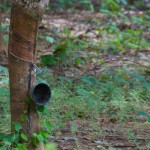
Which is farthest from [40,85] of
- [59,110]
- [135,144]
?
[59,110]

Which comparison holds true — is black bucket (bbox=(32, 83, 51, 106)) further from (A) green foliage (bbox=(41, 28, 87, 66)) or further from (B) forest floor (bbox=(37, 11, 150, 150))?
(A) green foliage (bbox=(41, 28, 87, 66))

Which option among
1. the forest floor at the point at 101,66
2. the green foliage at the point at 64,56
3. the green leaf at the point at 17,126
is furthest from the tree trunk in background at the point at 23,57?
the green foliage at the point at 64,56

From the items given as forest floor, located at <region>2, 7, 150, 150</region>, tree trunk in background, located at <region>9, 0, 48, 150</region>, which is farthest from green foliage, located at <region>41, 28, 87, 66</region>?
tree trunk in background, located at <region>9, 0, 48, 150</region>

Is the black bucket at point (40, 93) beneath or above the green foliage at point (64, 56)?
above

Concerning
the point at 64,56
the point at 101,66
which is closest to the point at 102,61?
the point at 101,66

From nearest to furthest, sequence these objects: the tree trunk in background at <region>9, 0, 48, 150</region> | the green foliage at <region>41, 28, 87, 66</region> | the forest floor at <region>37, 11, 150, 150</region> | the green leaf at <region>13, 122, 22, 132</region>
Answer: the tree trunk in background at <region>9, 0, 48, 150</region>, the green leaf at <region>13, 122, 22, 132</region>, the forest floor at <region>37, 11, 150, 150</region>, the green foliage at <region>41, 28, 87, 66</region>

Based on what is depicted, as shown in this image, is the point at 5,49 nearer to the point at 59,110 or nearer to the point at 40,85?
the point at 59,110

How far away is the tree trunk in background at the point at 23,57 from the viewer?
10.4 ft

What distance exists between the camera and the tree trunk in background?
316 centimetres

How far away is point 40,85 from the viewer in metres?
3.18

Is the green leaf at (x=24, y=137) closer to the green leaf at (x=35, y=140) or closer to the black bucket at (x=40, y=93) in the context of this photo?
the green leaf at (x=35, y=140)

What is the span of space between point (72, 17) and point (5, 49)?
4.84m

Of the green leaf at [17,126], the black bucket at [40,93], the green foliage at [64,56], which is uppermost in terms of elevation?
the black bucket at [40,93]

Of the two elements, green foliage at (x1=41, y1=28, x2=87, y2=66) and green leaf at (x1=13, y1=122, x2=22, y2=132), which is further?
green foliage at (x1=41, y1=28, x2=87, y2=66)
